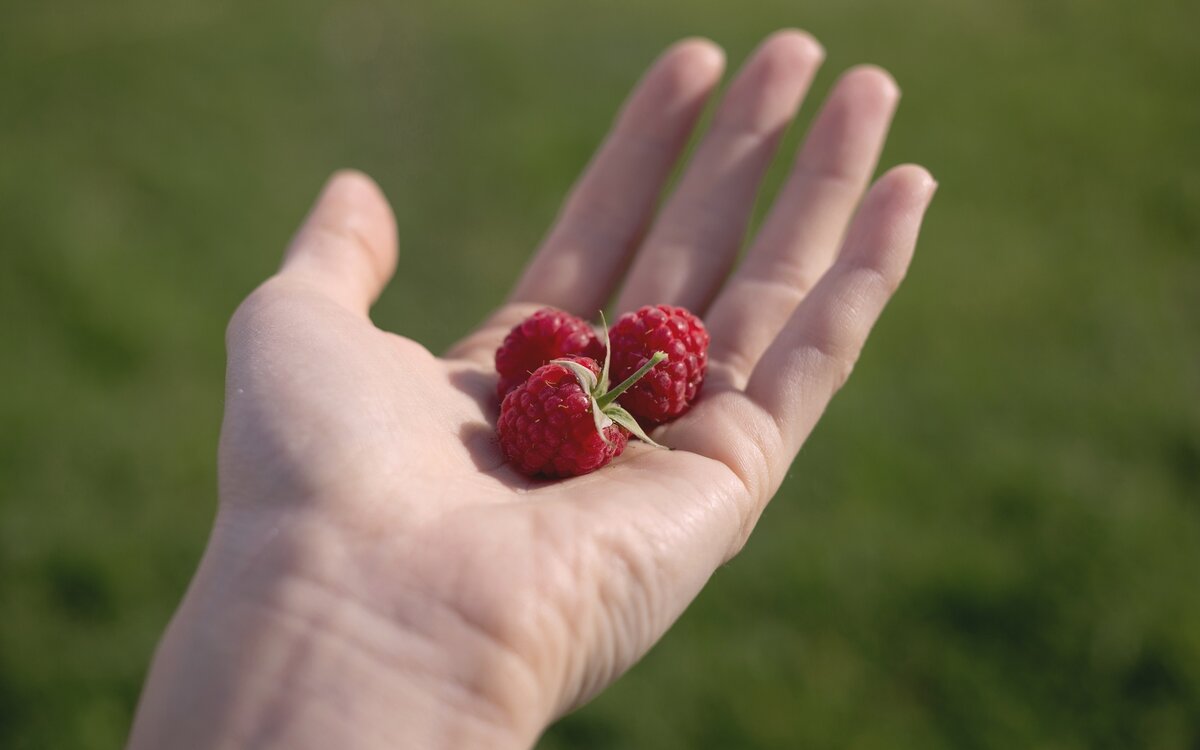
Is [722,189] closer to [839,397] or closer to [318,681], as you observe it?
[839,397]

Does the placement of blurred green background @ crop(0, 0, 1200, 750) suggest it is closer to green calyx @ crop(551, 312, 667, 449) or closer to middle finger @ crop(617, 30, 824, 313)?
middle finger @ crop(617, 30, 824, 313)

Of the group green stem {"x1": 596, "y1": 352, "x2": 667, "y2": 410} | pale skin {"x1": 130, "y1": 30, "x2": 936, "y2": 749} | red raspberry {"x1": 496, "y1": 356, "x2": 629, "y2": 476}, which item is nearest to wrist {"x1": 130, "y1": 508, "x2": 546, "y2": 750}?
pale skin {"x1": 130, "y1": 30, "x2": 936, "y2": 749}

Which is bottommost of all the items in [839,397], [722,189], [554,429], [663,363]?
[839,397]

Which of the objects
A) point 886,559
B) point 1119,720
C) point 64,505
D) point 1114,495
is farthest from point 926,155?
point 64,505

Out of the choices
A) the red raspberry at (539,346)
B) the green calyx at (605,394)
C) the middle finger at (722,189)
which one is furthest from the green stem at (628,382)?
the middle finger at (722,189)

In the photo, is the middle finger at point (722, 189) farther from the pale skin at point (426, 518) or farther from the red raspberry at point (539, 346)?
the red raspberry at point (539, 346)

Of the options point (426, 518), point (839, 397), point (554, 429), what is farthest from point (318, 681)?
point (839, 397)

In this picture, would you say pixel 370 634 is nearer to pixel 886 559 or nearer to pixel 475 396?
pixel 475 396
